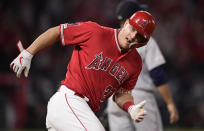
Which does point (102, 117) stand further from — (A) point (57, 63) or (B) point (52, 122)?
(A) point (57, 63)

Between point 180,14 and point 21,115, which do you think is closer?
point 21,115

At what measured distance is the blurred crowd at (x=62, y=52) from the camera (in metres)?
8.34

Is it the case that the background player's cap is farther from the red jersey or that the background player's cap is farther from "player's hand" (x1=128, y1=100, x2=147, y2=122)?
"player's hand" (x1=128, y1=100, x2=147, y2=122)

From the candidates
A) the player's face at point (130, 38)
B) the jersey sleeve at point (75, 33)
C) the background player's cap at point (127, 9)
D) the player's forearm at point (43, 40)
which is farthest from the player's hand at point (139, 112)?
the background player's cap at point (127, 9)

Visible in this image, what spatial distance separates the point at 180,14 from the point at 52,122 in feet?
24.8

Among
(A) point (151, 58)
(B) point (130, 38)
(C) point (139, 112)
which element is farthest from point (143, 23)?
(A) point (151, 58)

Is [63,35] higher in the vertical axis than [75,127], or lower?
higher

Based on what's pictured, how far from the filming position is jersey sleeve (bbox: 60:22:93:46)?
326 cm

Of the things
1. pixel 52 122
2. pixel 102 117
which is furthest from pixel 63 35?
pixel 102 117

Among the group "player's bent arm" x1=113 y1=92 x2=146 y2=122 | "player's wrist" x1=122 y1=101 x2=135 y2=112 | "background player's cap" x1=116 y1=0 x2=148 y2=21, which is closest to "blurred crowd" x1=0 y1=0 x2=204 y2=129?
"background player's cap" x1=116 y1=0 x2=148 y2=21

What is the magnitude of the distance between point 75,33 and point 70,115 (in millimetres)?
664

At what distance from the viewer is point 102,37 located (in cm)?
330

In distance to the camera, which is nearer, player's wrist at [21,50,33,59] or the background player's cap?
player's wrist at [21,50,33,59]

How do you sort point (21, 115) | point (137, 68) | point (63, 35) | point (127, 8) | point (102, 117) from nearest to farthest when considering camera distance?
point (63, 35) → point (137, 68) → point (127, 8) → point (102, 117) → point (21, 115)
